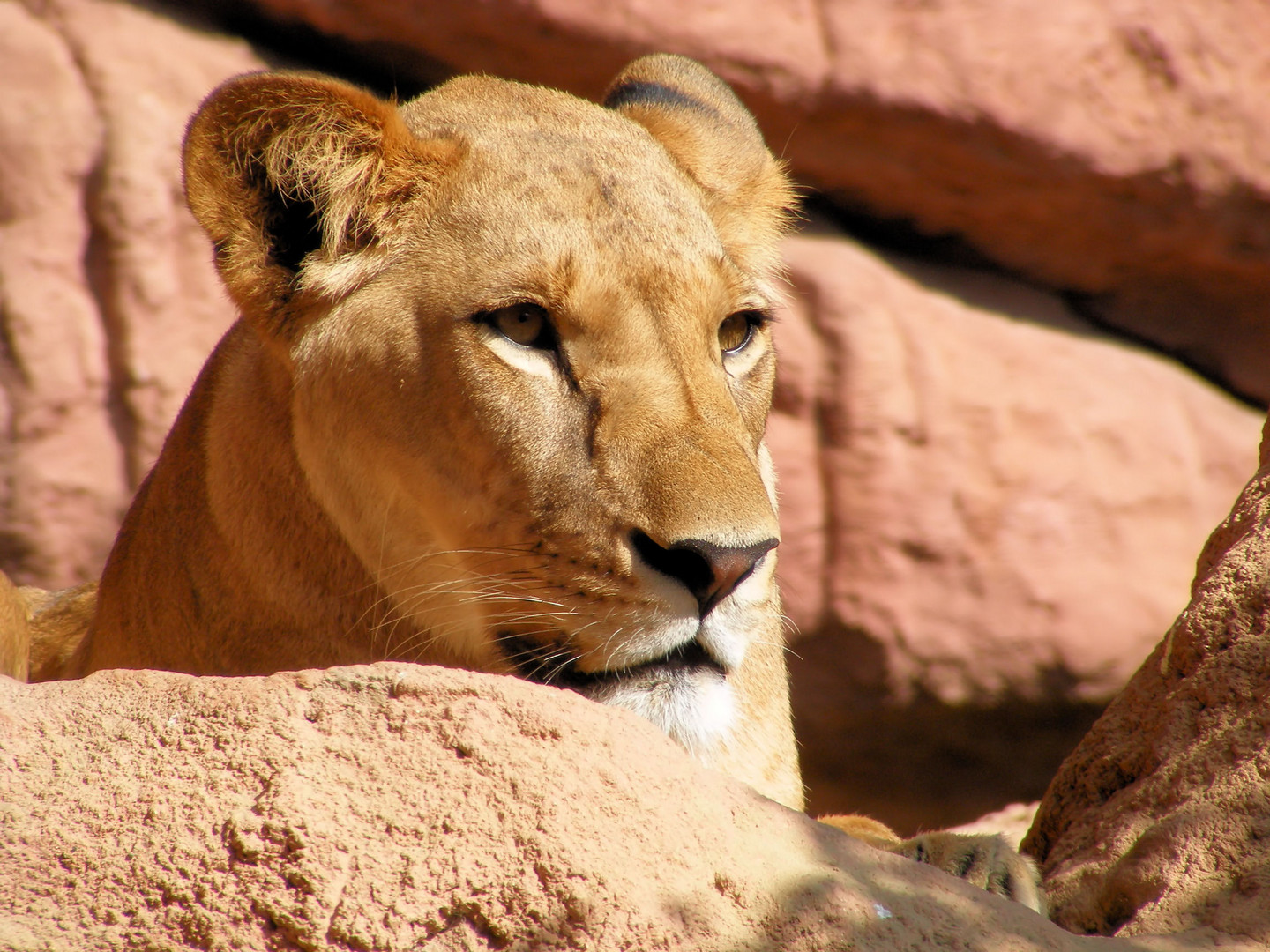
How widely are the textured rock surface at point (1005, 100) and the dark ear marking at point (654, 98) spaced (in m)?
1.95

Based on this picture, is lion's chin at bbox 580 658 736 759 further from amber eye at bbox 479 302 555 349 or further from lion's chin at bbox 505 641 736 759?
amber eye at bbox 479 302 555 349

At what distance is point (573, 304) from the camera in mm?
2600

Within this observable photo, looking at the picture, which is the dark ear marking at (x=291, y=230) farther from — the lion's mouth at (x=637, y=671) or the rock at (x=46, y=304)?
the rock at (x=46, y=304)

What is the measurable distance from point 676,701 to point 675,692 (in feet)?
0.05

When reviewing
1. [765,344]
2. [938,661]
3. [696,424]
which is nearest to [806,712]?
[938,661]

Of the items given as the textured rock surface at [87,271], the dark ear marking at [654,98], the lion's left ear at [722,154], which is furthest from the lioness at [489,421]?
the textured rock surface at [87,271]

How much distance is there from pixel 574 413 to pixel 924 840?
41.8 inches

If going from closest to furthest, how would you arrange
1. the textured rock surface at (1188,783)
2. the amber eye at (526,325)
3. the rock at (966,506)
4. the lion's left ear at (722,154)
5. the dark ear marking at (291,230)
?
the textured rock surface at (1188,783)
the amber eye at (526,325)
the dark ear marking at (291,230)
the lion's left ear at (722,154)
the rock at (966,506)

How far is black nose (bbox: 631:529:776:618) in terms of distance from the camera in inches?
87.5

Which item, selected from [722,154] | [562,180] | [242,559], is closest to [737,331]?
[562,180]

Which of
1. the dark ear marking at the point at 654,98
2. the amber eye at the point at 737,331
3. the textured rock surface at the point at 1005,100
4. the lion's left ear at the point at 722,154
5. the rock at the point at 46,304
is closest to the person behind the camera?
the amber eye at the point at 737,331

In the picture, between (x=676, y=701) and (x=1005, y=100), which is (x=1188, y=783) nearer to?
(x=676, y=701)

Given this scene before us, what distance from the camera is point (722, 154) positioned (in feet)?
11.2

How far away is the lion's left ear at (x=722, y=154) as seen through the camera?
3311 millimetres
